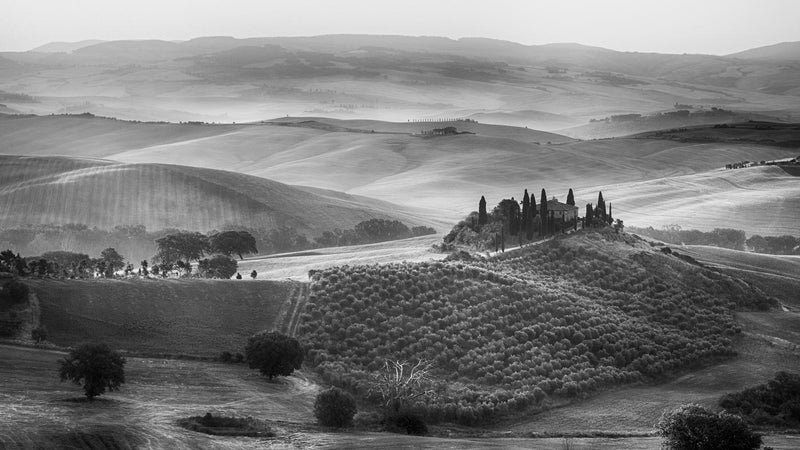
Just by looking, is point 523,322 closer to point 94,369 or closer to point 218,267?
point 218,267

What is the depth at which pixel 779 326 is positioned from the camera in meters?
92.4

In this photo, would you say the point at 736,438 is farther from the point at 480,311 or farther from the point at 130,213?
the point at 130,213

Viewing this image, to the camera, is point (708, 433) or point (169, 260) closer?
point (708, 433)

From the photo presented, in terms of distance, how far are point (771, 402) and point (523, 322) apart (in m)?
20.1

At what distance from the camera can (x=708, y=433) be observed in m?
55.3

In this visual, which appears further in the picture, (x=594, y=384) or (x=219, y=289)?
(x=219, y=289)

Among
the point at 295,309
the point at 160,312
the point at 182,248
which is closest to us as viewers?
the point at 160,312

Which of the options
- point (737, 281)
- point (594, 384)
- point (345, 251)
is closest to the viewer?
point (594, 384)

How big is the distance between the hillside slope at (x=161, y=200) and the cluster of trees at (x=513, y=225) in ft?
150

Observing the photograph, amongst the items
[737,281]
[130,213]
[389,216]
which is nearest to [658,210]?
[389,216]

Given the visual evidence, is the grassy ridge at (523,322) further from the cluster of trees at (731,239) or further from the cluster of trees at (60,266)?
the cluster of trees at (731,239)

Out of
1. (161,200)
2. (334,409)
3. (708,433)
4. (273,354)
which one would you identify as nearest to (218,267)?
(273,354)

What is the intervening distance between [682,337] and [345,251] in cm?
4244

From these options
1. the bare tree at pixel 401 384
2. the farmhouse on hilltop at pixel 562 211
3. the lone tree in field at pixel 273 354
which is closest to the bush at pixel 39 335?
the lone tree in field at pixel 273 354
